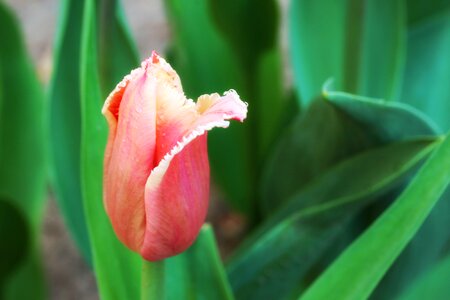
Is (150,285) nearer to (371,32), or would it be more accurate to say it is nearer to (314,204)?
(314,204)

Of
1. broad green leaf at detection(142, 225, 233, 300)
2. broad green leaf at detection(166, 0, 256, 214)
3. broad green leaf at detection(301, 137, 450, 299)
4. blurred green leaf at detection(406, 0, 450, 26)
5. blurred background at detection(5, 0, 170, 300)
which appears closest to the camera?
broad green leaf at detection(301, 137, 450, 299)

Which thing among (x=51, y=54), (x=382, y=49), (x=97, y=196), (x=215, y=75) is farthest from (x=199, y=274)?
(x=51, y=54)

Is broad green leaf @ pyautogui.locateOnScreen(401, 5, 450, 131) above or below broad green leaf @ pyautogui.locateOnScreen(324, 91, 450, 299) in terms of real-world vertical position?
above

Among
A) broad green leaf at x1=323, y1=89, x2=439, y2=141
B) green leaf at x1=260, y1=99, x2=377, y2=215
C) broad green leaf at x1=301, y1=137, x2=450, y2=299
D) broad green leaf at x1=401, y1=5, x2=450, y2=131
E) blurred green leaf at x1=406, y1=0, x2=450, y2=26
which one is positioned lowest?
broad green leaf at x1=301, y1=137, x2=450, y2=299

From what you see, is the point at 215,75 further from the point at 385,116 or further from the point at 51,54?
the point at 51,54

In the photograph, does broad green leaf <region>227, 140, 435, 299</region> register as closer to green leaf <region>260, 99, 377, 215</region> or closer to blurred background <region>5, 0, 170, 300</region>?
green leaf <region>260, 99, 377, 215</region>

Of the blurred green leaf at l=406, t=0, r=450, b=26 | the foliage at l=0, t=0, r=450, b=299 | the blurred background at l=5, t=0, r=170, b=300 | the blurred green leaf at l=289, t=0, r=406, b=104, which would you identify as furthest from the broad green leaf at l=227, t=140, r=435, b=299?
the blurred background at l=5, t=0, r=170, b=300
